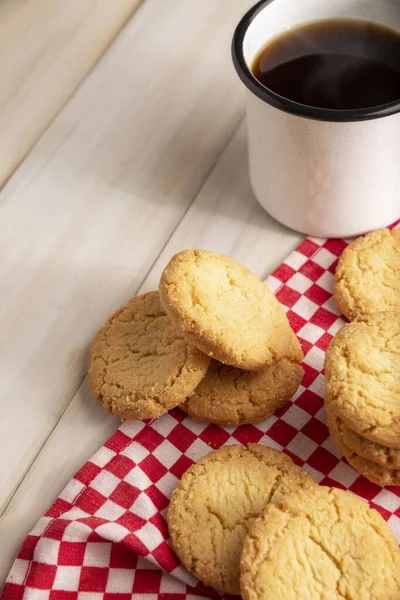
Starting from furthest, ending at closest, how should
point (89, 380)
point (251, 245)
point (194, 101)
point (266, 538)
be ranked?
point (194, 101) < point (251, 245) < point (89, 380) < point (266, 538)

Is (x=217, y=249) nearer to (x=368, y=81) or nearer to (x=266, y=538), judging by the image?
(x=368, y=81)

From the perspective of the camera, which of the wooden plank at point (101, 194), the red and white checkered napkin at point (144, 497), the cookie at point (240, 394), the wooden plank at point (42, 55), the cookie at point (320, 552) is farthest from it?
the wooden plank at point (42, 55)

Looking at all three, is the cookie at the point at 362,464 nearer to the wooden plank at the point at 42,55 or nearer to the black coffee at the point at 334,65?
the black coffee at the point at 334,65

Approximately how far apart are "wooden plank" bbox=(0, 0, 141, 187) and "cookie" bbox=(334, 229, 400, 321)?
70cm

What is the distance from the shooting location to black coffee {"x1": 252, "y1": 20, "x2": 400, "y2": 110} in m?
1.29

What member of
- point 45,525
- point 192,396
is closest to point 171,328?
point 192,396

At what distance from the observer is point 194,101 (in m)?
1.70

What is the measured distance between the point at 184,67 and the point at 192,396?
82cm

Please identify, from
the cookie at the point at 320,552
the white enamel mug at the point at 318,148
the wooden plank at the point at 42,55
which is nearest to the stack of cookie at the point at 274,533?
the cookie at the point at 320,552

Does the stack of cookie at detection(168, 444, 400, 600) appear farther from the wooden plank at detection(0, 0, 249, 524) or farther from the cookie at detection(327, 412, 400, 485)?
the wooden plank at detection(0, 0, 249, 524)

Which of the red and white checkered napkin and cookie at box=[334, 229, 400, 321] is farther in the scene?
cookie at box=[334, 229, 400, 321]

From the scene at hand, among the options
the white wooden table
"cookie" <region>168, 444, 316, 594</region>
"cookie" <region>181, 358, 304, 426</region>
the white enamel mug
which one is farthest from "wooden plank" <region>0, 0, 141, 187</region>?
"cookie" <region>168, 444, 316, 594</region>

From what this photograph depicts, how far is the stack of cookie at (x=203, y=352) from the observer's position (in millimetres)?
1164

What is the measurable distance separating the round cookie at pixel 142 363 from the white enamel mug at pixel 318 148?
0.94 feet
